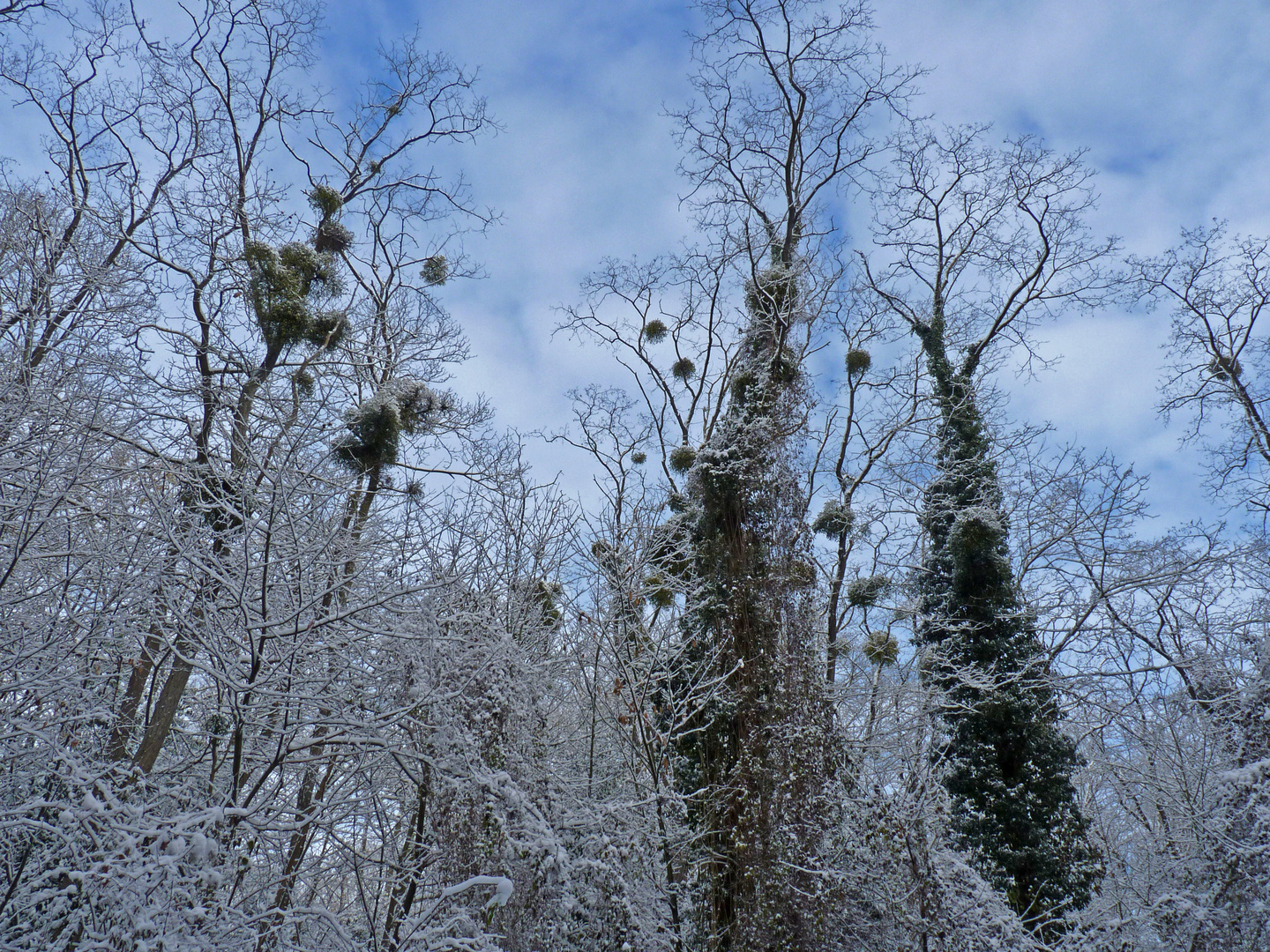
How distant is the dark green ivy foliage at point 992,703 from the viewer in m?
7.06

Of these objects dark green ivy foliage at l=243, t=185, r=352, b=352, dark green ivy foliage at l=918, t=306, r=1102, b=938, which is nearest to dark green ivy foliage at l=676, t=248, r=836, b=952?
dark green ivy foliage at l=918, t=306, r=1102, b=938

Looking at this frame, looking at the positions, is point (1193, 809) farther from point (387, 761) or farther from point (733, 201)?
point (733, 201)

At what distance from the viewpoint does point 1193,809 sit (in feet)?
18.2

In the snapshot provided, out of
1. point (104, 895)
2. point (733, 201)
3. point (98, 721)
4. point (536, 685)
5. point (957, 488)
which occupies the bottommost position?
point (104, 895)

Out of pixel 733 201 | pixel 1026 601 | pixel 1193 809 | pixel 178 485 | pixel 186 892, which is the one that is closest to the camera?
pixel 186 892

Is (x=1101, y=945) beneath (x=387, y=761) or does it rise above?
beneath

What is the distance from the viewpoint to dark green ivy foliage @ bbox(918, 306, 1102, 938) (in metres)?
7.06

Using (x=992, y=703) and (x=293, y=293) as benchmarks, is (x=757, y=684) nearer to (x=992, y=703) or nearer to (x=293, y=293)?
(x=992, y=703)

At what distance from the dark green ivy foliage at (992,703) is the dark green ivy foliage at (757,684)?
85.0 inches

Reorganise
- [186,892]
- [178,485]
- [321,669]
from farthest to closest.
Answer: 1. [178,485]
2. [321,669]
3. [186,892]

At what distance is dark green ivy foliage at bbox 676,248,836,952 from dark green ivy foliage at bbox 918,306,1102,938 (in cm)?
216

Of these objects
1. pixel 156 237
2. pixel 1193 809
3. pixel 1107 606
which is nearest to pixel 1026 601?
pixel 1107 606

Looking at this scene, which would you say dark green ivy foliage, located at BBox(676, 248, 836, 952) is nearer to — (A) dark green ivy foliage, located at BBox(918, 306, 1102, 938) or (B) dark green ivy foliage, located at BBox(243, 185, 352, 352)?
(A) dark green ivy foliage, located at BBox(918, 306, 1102, 938)

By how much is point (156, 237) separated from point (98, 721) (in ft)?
17.7
